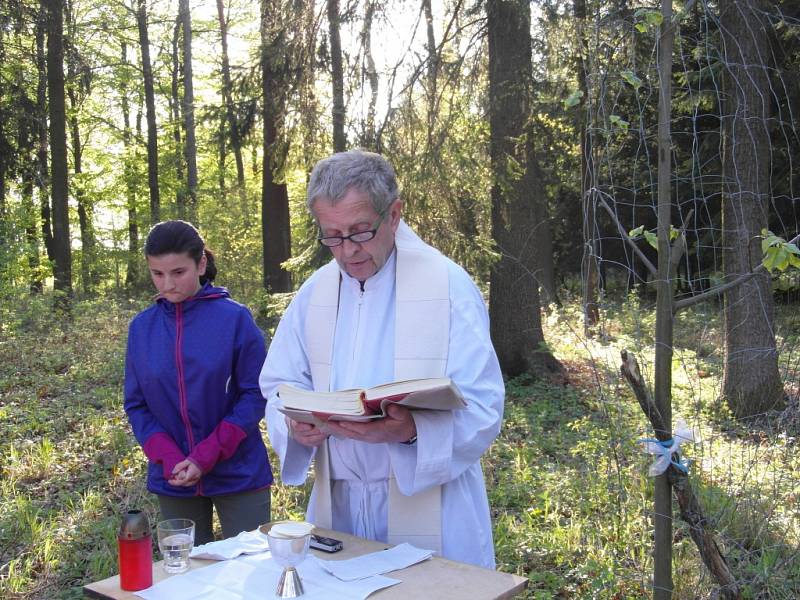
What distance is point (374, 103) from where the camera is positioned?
9.04 meters

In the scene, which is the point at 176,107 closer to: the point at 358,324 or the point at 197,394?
the point at 197,394

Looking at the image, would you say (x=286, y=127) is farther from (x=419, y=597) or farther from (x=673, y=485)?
(x=419, y=597)

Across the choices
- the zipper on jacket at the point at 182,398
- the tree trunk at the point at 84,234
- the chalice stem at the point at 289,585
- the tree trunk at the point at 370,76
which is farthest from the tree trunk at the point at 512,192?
the tree trunk at the point at 84,234

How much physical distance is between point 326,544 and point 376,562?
21 centimetres

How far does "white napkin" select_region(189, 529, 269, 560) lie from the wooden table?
25 mm

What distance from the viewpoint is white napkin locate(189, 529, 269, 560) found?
2.42 m

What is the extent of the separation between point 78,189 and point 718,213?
19.8 metres

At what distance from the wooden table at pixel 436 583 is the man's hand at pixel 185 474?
918 millimetres

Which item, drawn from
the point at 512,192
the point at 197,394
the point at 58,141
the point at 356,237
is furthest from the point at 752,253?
the point at 58,141

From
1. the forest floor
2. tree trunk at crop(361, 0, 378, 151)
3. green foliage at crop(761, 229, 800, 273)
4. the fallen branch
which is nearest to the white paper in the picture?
the fallen branch

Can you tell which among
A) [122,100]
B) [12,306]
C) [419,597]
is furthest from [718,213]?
[122,100]

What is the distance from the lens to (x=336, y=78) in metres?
9.70

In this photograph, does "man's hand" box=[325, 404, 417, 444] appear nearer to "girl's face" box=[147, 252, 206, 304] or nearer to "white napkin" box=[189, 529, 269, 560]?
"white napkin" box=[189, 529, 269, 560]

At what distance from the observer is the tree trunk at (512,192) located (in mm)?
9797
